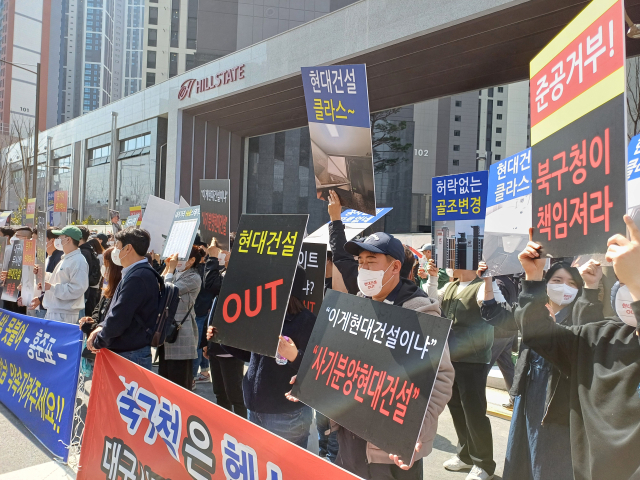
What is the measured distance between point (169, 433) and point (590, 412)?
2.15 metres

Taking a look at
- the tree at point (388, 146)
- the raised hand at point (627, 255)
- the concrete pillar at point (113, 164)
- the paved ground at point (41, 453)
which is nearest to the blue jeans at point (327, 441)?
the paved ground at point (41, 453)

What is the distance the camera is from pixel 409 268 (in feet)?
11.6

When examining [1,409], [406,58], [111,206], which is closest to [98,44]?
[111,206]

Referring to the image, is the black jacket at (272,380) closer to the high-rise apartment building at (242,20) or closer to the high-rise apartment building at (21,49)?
the high-rise apartment building at (242,20)

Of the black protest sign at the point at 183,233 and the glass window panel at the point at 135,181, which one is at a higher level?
the glass window panel at the point at 135,181

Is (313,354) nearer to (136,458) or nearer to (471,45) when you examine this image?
(136,458)

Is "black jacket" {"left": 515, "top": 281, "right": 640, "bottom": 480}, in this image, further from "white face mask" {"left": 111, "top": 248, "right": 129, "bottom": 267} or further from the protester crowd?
"white face mask" {"left": 111, "top": 248, "right": 129, "bottom": 267}

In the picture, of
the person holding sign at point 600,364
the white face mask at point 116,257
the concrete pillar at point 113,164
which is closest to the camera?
the person holding sign at point 600,364

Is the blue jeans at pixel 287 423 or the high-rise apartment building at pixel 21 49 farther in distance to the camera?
the high-rise apartment building at pixel 21 49

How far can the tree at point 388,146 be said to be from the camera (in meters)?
33.2

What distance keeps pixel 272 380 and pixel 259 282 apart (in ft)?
2.12

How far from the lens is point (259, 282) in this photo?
3.16 metres

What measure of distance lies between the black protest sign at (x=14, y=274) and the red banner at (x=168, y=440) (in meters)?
4.61

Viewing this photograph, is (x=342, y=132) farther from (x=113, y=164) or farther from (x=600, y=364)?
(x=113, y=164)
